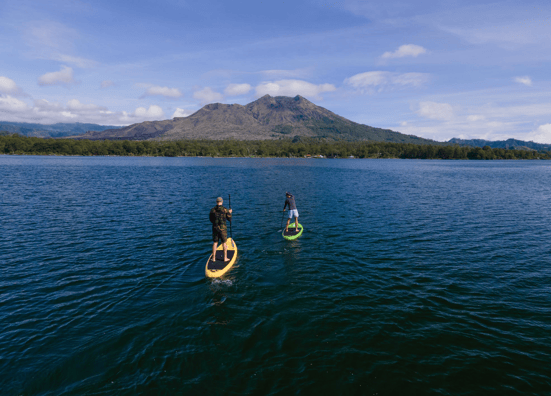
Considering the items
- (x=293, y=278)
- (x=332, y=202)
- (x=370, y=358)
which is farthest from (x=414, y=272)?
(x=332, y=202)

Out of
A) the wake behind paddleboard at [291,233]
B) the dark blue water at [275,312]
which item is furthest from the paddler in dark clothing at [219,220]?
the wake behind paddleboard at [291,233]

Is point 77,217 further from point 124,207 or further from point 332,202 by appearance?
point 332,202

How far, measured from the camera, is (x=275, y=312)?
12.7 meters

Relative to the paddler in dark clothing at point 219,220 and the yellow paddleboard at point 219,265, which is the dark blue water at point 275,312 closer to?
the yellow paddleboard at point 219,265

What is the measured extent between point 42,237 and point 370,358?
88.1 feet

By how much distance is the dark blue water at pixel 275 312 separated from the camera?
355 inches

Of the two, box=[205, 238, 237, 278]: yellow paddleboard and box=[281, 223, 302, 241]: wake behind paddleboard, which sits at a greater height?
box=[281, 223, 302, 241]: wake behind paddleboard

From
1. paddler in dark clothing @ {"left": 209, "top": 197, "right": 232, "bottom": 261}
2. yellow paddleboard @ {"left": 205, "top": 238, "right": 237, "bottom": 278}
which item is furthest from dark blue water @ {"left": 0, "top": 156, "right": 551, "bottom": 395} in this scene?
paddler in dark clothing @ {"left": 209, "top": 197, "right": 232, "bottom": 261}

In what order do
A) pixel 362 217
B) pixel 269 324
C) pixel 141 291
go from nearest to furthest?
pixel 269 324 → pixel 141 291 → pixel 362 217

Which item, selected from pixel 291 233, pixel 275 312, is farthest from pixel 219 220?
pixel 291 233

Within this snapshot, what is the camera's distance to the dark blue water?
902cm

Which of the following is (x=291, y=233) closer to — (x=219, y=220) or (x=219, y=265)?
(x=219, y=265)

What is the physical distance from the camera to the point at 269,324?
38.7ft

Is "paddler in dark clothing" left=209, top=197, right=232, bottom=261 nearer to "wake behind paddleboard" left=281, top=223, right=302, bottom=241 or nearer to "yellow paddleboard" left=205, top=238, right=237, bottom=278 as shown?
"yellow paddleboard" left=205, top=238, right=237, bottom=278
